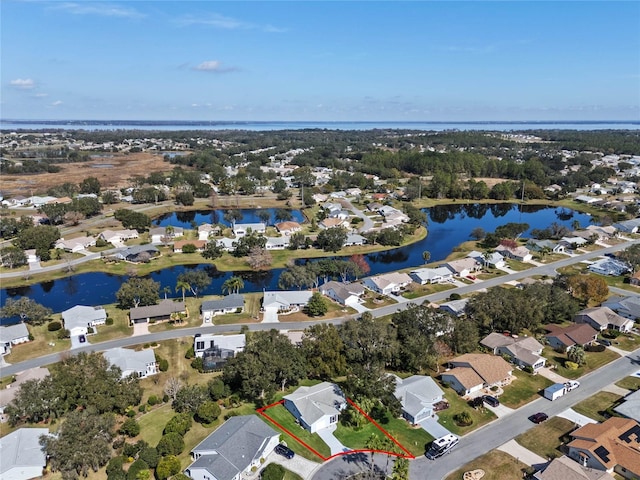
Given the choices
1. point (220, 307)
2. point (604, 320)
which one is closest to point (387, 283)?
point (220, 307)

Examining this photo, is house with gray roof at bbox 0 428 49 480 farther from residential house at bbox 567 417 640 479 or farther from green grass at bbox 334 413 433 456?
residential house at bbox 567 417 640 479

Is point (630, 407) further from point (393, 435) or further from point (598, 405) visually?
point (393, 435)

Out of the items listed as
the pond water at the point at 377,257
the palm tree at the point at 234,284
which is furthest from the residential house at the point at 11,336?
the palm tree at the point at 234,284

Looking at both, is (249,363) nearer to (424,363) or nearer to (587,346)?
(424,363)

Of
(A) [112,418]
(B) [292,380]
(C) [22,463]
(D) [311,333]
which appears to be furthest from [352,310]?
(C) [22,463]

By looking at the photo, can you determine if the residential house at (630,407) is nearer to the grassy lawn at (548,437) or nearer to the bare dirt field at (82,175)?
the grassy lawn at (548,437)

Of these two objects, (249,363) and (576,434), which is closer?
(576,434)
